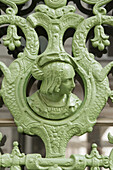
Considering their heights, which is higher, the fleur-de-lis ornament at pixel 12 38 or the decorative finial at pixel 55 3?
the decorative finial at pixel 55 3

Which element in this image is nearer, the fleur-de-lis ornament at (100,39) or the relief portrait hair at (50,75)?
the relief portrait hair at (50,75)

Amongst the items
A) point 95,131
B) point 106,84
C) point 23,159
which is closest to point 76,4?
point 106,84

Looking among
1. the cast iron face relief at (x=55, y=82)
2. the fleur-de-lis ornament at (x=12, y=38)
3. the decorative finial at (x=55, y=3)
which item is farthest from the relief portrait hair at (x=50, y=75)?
the decorative finial at (x=55, y=3)

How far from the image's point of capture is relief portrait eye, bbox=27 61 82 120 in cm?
146

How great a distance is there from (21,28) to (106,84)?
36 centimetres

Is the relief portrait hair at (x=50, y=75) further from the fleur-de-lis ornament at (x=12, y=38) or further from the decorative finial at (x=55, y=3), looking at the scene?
the decorative finial at (x=55, y=3)

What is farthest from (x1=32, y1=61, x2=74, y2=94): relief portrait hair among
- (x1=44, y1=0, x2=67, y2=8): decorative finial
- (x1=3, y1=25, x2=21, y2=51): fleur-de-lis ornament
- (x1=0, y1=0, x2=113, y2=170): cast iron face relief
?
(x1=44, y1=0, x2=67, y2=8): decorative finial

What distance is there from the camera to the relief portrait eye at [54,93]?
146 centimetres

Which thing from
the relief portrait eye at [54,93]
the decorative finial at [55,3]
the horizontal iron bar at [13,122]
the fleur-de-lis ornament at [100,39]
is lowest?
the horizontal iron bar at [13,122]

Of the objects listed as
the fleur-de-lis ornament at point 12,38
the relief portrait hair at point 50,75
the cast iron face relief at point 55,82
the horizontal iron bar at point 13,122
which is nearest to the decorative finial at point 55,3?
the cast iron face relief at point 55,82

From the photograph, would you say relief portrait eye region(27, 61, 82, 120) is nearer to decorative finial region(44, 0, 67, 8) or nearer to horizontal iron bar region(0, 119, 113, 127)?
horizontal iron bar region(0, 119, 113, 127)

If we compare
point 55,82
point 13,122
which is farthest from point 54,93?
point 13,122

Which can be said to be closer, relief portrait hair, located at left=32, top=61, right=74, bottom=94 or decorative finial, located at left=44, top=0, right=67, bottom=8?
relief portrait hair, located at left=32, top=61, right=74, bottom=94

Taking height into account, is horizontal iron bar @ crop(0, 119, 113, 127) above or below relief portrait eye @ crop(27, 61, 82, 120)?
below
